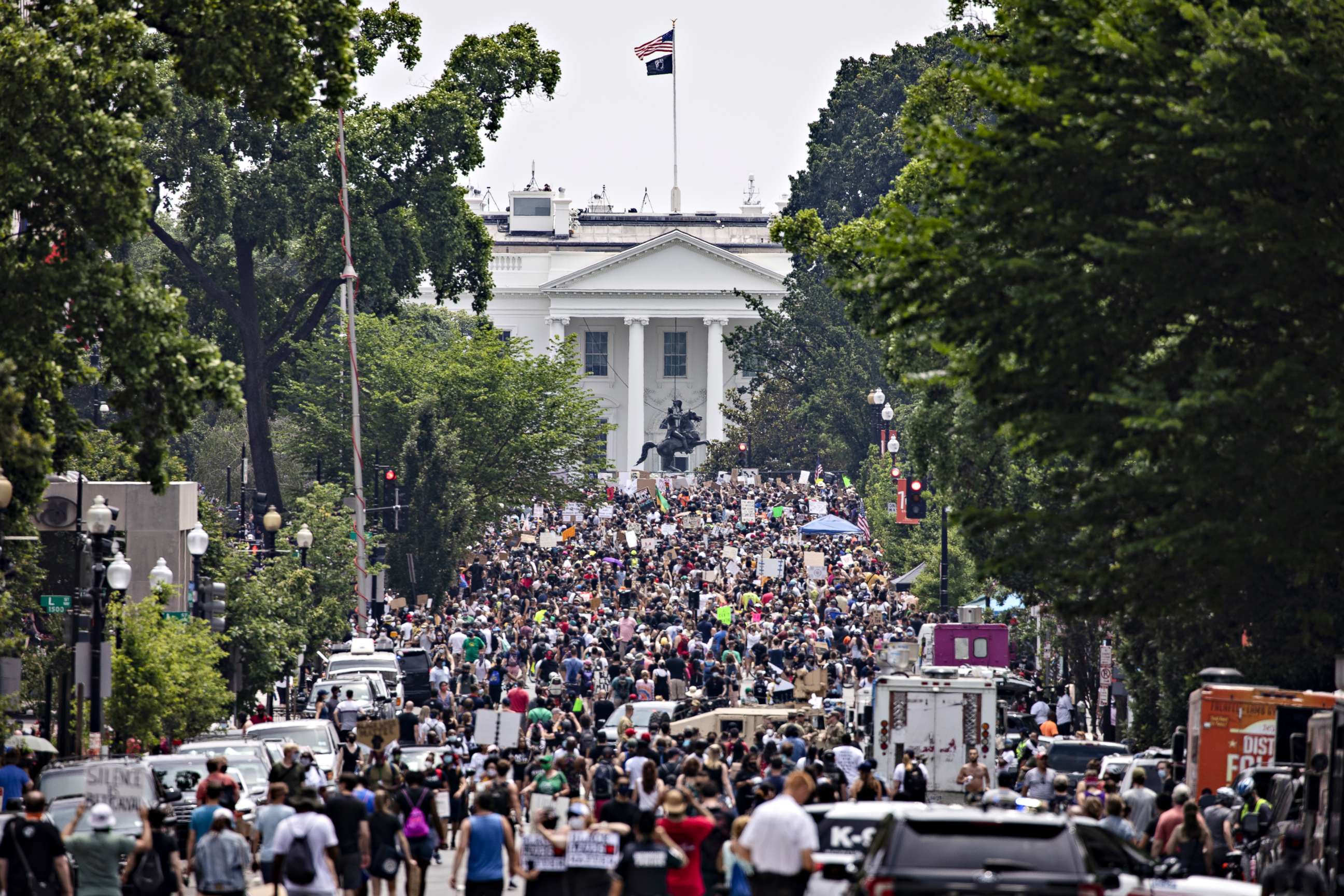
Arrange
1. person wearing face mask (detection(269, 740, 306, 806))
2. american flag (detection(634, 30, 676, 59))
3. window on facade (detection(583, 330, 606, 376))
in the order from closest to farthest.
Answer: person wearing face mask (detection(269, 740, 306, 806)) < american flag (detection(634, 30, 676, 59)) < window on facade (detection(583, 330, 606, 376))

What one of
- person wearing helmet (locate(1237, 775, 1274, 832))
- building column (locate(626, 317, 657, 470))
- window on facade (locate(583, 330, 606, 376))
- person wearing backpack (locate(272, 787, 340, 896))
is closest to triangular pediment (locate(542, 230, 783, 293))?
building column (locate(626, 317, 657, 470))

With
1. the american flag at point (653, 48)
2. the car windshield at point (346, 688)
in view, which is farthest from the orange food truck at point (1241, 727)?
the american flag at point (653, 48)

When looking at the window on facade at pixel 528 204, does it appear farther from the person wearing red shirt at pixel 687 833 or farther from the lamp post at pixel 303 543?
the person wearing red shirt at pixel 687 833

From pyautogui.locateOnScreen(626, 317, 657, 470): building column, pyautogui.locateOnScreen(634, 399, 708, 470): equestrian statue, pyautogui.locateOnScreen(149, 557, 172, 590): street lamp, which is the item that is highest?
pyautogui.locateOnScreen(626, 317, 657, 470): building column

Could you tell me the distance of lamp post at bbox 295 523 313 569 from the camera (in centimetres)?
4356

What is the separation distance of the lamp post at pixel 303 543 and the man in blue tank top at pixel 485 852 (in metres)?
26.2

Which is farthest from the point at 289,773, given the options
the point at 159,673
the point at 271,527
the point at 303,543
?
the point at 303,543

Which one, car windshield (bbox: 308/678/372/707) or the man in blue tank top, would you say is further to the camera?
car windshield (bbox: 308/678/372/707)

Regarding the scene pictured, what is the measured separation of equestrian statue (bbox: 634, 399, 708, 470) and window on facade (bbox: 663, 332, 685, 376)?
12.4 metres

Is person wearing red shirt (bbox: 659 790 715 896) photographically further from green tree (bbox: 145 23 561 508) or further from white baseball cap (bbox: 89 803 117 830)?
green tree (bbox: 145 23 561 508)

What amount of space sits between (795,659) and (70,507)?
1451 cm

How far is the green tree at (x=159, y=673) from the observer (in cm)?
2953

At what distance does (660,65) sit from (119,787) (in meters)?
93.4

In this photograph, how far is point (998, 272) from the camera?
65.1ft
